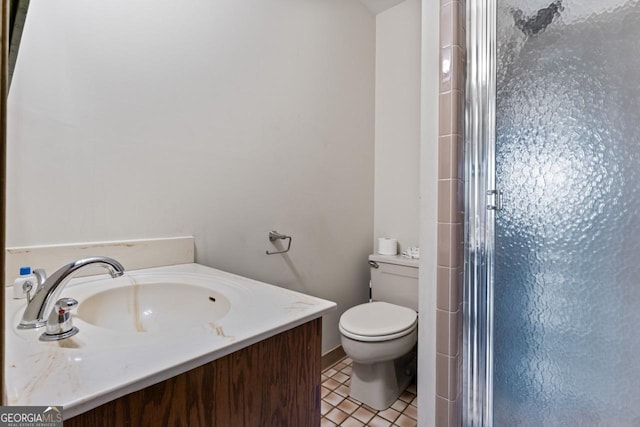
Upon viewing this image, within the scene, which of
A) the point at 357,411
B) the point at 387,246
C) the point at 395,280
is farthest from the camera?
the point at 387,246

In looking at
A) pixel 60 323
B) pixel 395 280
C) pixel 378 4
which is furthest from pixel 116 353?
pixel 378 4

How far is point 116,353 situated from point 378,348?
3.77ft

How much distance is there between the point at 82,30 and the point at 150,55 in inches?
8.2

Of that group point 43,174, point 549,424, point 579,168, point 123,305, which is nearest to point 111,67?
point 43,174

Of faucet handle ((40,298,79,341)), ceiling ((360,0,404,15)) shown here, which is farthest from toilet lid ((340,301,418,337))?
ceiling ((360,0,404,15))

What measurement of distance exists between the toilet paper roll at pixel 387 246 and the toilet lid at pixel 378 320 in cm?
38

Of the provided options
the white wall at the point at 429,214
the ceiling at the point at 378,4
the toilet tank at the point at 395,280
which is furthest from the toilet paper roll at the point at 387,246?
the ceiling at the point at 378,4

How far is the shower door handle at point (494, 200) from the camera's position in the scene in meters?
1.13

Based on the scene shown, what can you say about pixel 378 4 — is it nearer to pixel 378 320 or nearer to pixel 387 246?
pixel 387 246

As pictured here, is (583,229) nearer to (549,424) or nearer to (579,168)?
(579,168)

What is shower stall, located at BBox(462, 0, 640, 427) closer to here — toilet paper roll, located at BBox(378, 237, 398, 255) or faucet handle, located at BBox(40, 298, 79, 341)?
toilet paper roll, located at BBox(378, 237, 398, 255)

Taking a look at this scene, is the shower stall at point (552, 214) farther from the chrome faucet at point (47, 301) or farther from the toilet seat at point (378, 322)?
the chrome faucet at point (47, 301)

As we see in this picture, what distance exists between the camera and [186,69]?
1237 mm

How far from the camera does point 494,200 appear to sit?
1.14 m
